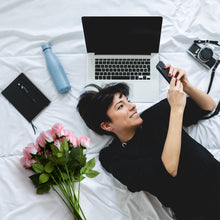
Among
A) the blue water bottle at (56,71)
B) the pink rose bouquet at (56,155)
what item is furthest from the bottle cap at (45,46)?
the pink rose bouquet at (56,155)

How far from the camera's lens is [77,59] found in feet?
4.09

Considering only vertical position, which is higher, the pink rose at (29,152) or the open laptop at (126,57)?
the open laptop at (126,57)

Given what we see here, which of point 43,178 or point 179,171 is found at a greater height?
point 43,178

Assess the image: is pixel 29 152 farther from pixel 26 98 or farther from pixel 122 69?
pixel 122 69

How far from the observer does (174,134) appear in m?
0.94

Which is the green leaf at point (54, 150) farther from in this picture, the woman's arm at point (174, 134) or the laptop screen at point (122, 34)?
the laptop screen at point (122, 34)

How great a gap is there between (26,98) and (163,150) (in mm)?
649

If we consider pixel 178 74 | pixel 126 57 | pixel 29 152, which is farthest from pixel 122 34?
pixel 29 152

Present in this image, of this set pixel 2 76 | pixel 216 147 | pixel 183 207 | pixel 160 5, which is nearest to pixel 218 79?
pixel 216 147

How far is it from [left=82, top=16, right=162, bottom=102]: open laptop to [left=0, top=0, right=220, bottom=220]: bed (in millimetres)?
51

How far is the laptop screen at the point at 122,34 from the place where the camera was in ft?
3.48

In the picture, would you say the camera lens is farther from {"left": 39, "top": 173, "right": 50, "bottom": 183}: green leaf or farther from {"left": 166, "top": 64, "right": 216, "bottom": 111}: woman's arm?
{"left": 39, "top": 173, "right": 50, "bottom": 183}: green leaf

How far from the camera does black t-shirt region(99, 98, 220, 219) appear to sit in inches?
39.4

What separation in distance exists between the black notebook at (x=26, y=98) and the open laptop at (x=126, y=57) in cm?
23
